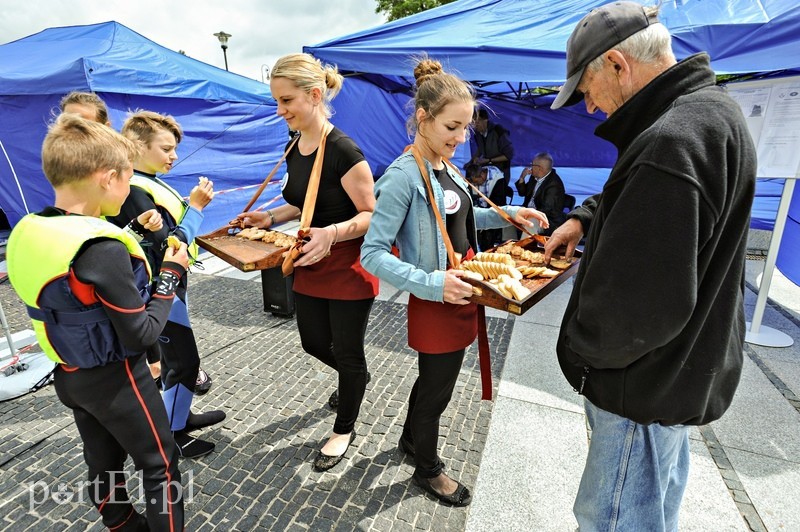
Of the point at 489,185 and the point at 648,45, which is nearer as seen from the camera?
the point at 648,45

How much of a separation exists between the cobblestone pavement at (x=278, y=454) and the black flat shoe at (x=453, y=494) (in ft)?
0.13

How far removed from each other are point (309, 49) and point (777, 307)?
6.06 m

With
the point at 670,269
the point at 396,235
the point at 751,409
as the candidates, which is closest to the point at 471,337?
the point at 396,235

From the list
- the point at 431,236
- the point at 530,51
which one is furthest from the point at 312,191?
the point at 530,51

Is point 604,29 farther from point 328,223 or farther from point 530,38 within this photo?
point 530,38

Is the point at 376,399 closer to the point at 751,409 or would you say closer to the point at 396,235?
the point at 396,235

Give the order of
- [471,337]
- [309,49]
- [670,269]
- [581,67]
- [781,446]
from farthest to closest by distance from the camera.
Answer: [309,49]
[781,446]
[471,337]
[581,67]
[670,269]

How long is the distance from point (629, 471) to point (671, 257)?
0.78 m

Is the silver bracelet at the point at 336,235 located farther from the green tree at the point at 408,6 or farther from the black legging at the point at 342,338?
the green tree at the point at 408,6

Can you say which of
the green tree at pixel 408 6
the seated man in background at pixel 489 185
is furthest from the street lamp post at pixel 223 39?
the seated man in background at pixel 489 185

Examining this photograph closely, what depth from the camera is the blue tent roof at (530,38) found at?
3.39 meters

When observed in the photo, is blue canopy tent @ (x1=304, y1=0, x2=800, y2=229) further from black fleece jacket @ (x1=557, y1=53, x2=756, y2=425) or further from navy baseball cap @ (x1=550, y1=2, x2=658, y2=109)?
black fleece jacket @ (x1=557, y1=53, x2=756, y2=425)

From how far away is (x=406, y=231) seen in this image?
5.69 ft

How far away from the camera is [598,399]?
1279mm
